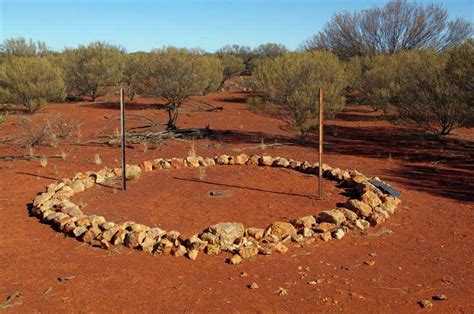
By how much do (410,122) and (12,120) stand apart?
14541 mm

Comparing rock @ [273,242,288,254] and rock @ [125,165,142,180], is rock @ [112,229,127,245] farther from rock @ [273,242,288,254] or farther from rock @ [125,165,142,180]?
rock @ [125,165,142,180]

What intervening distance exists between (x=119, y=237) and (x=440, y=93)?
448 inches

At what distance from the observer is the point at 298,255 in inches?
241

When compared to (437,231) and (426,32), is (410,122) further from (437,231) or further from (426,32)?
(426,32)

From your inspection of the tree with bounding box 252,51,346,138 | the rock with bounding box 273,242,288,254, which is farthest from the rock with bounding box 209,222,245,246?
the tree with bounding box 252,51,346,138

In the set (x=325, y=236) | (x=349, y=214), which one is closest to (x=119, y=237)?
(x=325, y=236)

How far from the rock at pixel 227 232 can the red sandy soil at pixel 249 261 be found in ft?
0.99

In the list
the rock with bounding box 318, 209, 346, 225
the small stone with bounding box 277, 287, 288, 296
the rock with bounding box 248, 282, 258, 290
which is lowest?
the small stone with bounding box 277, 287, 288, 296

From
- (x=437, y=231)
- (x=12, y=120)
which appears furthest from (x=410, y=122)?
(x=12, y=120)

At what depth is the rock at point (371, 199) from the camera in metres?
7.76

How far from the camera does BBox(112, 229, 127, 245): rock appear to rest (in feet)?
21.1

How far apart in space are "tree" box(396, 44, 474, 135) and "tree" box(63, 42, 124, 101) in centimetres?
1649

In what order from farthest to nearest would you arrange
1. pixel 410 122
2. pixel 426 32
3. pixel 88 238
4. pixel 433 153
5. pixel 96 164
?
1. pixel 426 32
2. pixel 410 122
3. pixel 433 153
4. pixel 96 164
5. pixel 88 238

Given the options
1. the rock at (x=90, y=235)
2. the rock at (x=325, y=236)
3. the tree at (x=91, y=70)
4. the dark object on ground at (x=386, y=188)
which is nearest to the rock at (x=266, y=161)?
the dark object on ground at (x=386, y=188)
